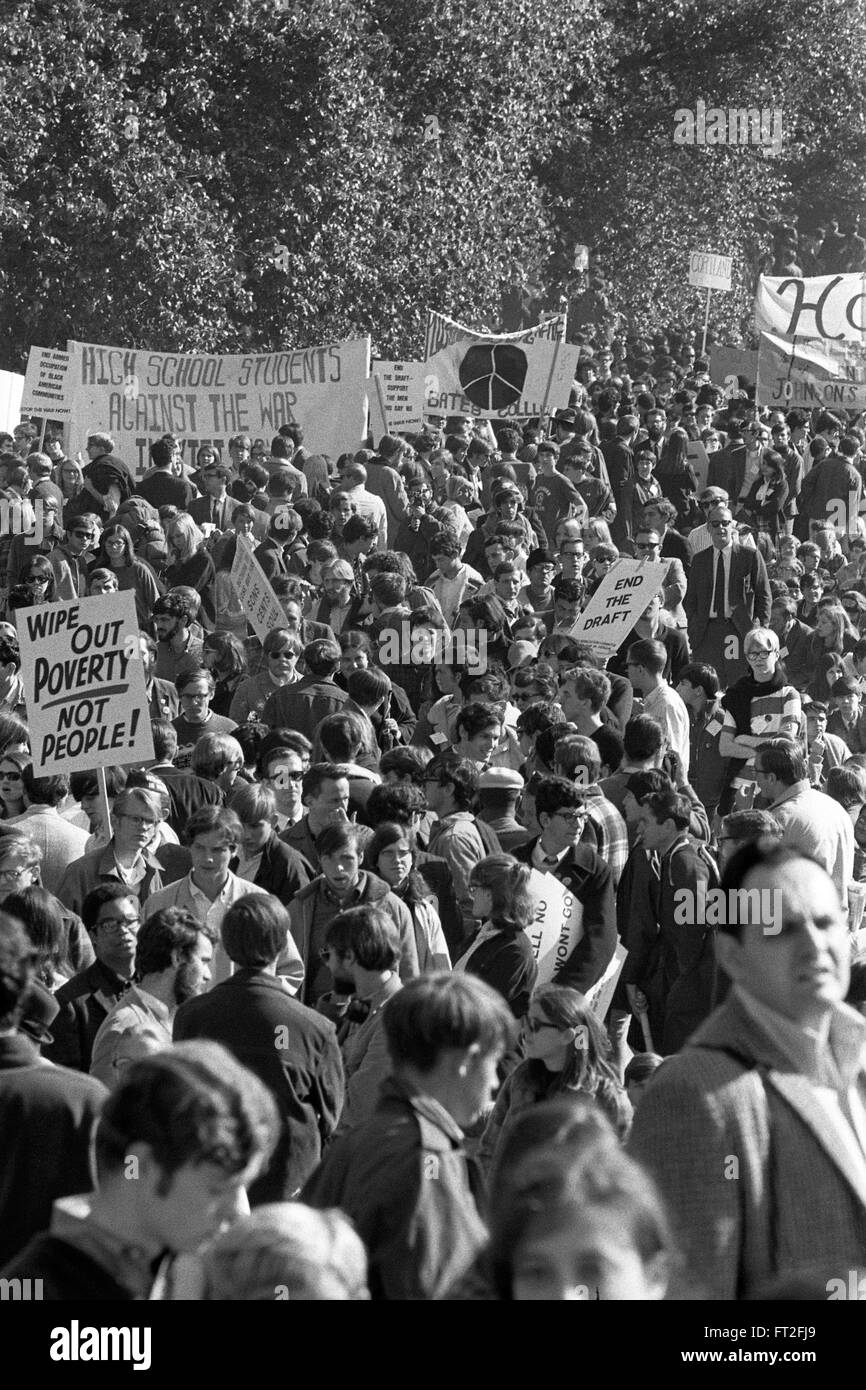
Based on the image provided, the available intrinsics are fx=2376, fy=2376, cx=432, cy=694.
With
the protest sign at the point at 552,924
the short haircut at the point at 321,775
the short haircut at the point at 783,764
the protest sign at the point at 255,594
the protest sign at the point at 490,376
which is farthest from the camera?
the protest sign at the point at 490,376

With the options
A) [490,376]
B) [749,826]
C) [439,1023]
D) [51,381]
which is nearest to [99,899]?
[749,826]

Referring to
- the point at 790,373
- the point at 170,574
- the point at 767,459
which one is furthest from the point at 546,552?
the point at 790,373

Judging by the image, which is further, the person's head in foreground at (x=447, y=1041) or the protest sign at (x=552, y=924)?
the protest sign at (x=552, y=924)

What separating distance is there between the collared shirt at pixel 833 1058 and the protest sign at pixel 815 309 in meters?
18.0

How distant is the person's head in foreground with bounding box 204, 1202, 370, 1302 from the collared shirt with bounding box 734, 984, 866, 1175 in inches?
33.1

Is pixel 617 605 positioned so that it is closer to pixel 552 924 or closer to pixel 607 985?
pixel 607 985

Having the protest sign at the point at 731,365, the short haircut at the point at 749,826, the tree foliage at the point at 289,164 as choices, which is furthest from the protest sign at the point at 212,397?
the short haircut at the point at 749,826

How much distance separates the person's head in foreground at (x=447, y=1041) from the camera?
420 centimetres

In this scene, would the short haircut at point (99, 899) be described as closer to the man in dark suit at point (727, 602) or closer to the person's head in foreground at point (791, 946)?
the person's head in foreground at point (791, 946)

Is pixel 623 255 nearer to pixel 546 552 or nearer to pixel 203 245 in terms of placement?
pixel 203 245

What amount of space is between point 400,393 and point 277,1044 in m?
13.6

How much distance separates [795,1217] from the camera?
3.64 meters

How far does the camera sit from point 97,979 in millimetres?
6613
